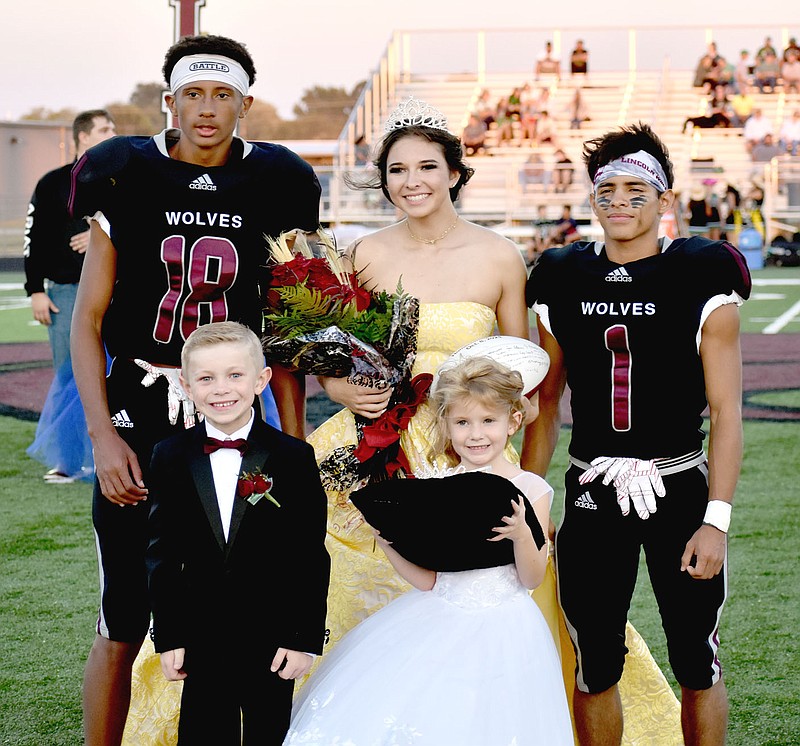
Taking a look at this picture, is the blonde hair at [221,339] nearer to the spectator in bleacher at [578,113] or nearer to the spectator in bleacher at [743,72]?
the spectator in bleacher at [578,113]

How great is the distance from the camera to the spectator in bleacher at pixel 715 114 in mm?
29633

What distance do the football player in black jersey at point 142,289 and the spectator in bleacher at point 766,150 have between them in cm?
2630

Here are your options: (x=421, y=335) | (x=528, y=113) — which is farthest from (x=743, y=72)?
(x=421, y=335)

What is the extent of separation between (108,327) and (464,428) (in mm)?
1111

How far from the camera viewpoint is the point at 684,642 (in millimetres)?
3250

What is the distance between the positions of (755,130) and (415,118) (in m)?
26.7

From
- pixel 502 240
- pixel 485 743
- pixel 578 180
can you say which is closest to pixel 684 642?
pixel 485 743

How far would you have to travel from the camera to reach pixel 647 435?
3340mm

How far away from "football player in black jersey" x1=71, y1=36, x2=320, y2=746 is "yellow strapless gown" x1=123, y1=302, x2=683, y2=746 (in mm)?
305

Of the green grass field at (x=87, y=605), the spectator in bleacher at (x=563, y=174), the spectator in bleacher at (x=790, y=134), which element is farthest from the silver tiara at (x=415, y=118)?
the spectator in bleacher at (x=790, y=134)

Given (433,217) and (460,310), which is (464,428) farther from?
(433,217)

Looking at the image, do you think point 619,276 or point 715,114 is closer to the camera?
point 619,276

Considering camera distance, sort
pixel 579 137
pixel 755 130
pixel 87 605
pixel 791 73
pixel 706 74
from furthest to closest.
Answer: pixel 706 74 → pixel 791 73 → pixel 579 137 → pixel 755 130 → pixel 87 605

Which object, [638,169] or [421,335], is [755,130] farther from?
[638,169]
